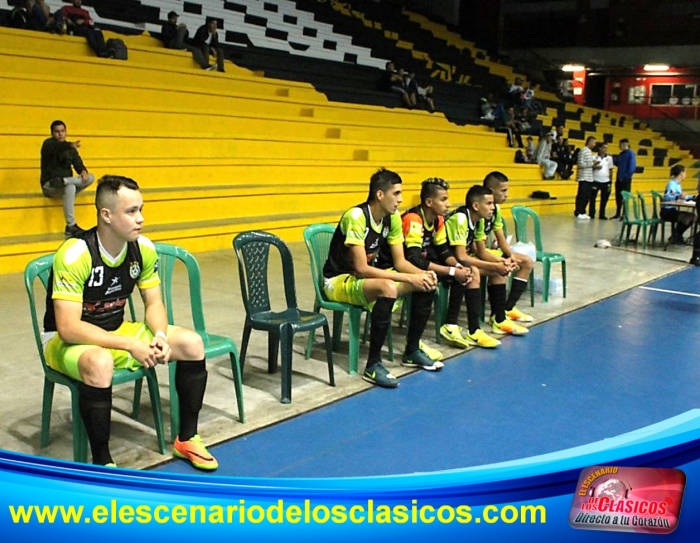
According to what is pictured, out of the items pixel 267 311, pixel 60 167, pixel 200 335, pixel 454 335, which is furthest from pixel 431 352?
pixel 60 167

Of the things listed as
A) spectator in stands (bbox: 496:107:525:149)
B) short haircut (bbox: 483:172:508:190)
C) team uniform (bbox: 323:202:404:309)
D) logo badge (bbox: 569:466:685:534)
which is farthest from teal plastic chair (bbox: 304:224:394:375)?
spectator in stands (bbox: 496:107:525:149)

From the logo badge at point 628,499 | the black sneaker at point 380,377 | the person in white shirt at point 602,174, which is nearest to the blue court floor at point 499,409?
the black sneaker at point 380,377

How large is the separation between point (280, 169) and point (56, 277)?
25.5 feet

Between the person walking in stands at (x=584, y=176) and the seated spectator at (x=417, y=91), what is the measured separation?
3.64 metres

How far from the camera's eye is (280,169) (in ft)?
34.7

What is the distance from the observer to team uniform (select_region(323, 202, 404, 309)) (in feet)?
14.6

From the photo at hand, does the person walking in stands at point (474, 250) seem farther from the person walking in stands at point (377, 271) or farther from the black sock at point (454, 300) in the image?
the person walking in stands at point (377, 271)

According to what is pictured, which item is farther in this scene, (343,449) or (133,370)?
(343,449)

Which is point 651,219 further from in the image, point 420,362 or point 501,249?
point 420,362

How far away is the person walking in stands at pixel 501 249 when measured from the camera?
5.57 m

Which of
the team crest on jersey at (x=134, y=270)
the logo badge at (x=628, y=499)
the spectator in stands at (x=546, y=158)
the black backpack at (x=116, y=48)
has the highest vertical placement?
the black backpack at (x=116, y=48)

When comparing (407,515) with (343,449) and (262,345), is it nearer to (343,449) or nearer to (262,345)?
(343,449)

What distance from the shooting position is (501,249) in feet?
19.7

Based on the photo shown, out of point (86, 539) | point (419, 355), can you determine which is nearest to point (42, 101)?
point (419, 355)
